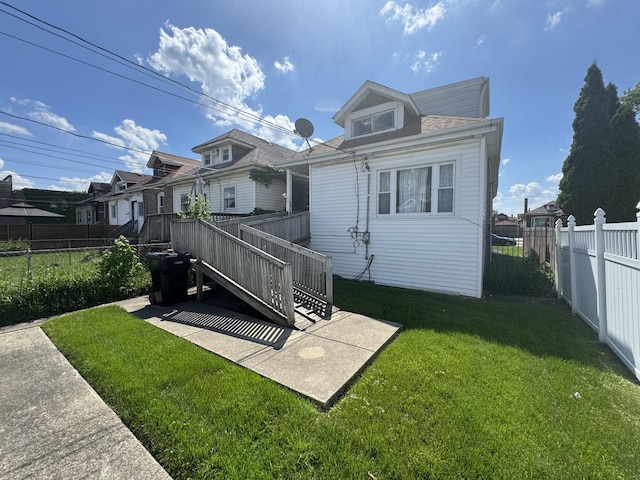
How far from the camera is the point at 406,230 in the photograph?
8008 mm

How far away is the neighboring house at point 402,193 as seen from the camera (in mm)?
7035

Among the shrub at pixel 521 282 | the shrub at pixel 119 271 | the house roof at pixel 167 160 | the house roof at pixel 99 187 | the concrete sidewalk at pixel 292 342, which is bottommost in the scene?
the concrete sidewalk at pixel 292 342

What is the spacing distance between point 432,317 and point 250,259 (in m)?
3.65

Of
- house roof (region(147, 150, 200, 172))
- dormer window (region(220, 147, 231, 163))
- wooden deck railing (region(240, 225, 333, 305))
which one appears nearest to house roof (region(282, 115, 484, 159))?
wooden deck railing (region(240, 225, 333, 305))

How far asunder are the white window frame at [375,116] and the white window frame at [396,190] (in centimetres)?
189

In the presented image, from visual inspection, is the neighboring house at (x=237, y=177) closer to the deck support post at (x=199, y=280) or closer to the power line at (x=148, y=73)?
the power line at (x=148, y=73)

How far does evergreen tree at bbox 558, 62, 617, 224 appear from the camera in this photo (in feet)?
40.7

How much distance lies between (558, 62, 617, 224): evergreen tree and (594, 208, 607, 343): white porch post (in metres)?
11.3

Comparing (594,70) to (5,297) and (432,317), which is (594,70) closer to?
(432,317)

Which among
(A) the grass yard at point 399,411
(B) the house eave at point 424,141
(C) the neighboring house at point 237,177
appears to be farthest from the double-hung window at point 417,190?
(C) the neighboring house at point 237,177

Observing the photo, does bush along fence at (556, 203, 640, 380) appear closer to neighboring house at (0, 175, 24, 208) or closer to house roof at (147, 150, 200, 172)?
house roof at (147, 150, 200, 172)

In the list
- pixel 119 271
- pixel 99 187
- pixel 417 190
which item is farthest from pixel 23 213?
pixel 417 190

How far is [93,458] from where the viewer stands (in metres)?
2.07

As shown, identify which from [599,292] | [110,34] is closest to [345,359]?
[599,292]
